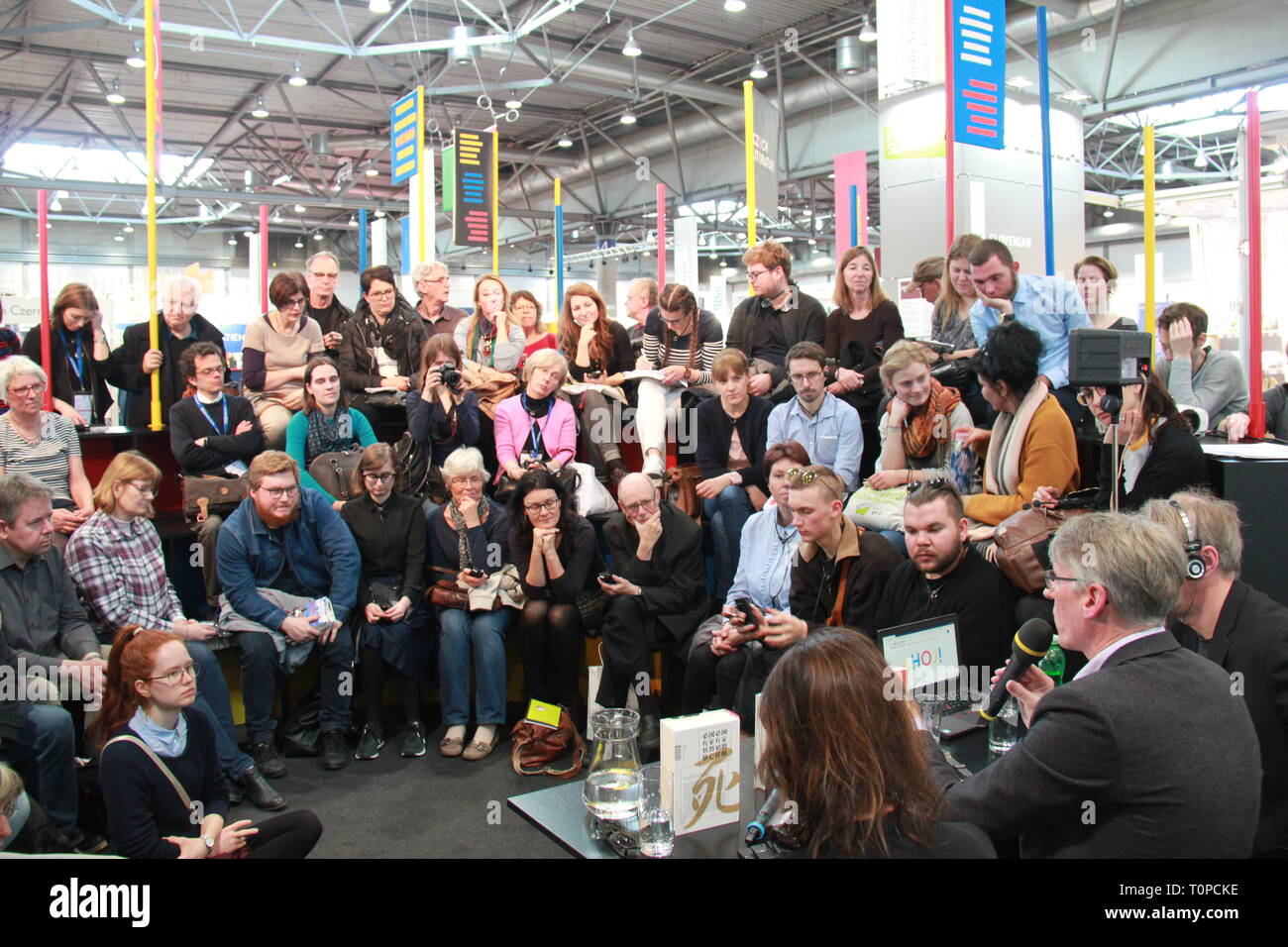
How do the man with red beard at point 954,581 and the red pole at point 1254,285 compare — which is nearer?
the man with red beard at point 954,581

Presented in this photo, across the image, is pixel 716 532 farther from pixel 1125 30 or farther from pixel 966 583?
pixel 1125 30

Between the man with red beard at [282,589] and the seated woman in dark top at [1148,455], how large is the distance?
2.92 metres

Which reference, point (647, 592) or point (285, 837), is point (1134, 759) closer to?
point (285, 837)

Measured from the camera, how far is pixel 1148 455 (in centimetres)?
357

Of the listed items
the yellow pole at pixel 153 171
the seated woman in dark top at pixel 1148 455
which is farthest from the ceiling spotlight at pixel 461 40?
the seated woman in dark top at pixel 1148 455

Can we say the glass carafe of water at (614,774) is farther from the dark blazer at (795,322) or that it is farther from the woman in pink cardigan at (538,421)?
the dark blazer at (795,322)

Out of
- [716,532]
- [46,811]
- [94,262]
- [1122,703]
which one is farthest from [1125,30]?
[94,262]

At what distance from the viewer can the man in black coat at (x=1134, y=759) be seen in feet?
5.65

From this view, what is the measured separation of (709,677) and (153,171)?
3.87 meters

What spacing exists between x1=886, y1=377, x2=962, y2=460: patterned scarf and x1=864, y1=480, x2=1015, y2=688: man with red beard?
1069 millimetres

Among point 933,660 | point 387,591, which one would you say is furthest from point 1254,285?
point 387,591

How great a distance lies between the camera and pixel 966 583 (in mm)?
3299

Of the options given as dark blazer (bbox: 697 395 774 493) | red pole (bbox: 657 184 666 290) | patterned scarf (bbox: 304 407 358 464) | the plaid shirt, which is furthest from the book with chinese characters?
red pole (bbox: 657 184 666 290)

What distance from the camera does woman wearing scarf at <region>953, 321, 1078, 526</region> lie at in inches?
147
